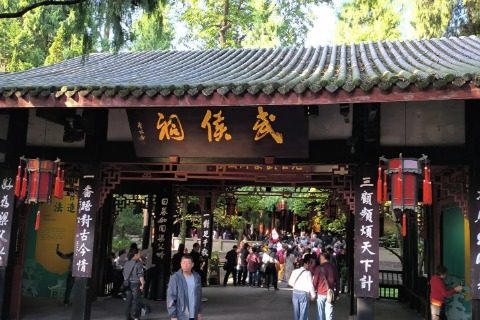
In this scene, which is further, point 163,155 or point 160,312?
point 160,312

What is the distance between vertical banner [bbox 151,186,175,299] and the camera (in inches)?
473

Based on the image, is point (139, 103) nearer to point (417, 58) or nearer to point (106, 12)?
point (106, 12)

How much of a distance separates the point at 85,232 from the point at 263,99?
12.2ft

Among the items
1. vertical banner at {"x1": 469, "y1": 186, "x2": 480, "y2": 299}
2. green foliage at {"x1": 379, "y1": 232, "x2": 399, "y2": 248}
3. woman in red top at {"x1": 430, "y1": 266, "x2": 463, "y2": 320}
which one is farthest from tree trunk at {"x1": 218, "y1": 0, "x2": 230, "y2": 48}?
vertical banner at {"x1": 469, "y1": 186, "x2": 480, "y2": 299}

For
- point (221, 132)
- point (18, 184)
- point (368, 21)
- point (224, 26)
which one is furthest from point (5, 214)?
point (224, 26)

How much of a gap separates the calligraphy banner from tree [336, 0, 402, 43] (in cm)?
1452

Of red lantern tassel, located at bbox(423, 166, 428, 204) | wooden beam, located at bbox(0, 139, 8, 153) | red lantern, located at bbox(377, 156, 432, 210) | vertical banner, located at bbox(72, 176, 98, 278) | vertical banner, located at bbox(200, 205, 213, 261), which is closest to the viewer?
red lantern tassel, located at bbox(423, 166, 428, 204)

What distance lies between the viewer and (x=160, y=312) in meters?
10.6

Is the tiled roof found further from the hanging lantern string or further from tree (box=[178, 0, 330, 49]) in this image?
tree (box=[178, 0, 330, 49])

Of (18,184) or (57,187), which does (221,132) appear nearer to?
(57,187)

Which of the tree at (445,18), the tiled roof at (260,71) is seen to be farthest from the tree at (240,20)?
the tiled roof at (260,71)

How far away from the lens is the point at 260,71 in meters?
7.95

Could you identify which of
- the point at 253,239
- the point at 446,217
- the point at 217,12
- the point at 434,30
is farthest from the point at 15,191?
the point at 253,239

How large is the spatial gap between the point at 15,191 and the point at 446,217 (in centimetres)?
778
